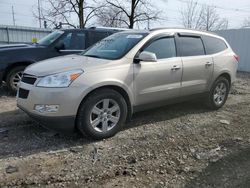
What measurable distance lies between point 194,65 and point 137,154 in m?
2.52

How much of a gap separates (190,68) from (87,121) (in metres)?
2.47

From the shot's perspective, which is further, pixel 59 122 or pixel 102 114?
pixel 102 114

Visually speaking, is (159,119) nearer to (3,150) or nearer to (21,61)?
(3,150)

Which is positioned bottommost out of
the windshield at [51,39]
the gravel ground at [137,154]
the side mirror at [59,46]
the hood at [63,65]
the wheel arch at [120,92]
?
the gravel ground at [137,154]

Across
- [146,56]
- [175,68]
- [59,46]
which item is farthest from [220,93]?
[59,46]

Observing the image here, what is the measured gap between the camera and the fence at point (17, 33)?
19.7m

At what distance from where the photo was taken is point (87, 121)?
184 inches

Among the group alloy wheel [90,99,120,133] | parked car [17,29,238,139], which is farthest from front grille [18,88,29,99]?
alloy wheel [90,99,120,133]

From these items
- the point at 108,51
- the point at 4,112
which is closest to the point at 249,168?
the point at 108,51

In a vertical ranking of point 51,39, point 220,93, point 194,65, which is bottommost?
point 220,93

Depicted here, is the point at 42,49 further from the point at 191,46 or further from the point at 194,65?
the point at 194,65


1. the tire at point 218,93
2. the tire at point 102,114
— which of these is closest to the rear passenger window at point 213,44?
the tire at point 218,93

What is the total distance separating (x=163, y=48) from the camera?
569 cm

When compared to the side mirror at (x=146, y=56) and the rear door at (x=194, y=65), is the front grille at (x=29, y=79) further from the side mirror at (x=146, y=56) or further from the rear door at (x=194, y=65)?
the rear door at (x=194, y=65)
